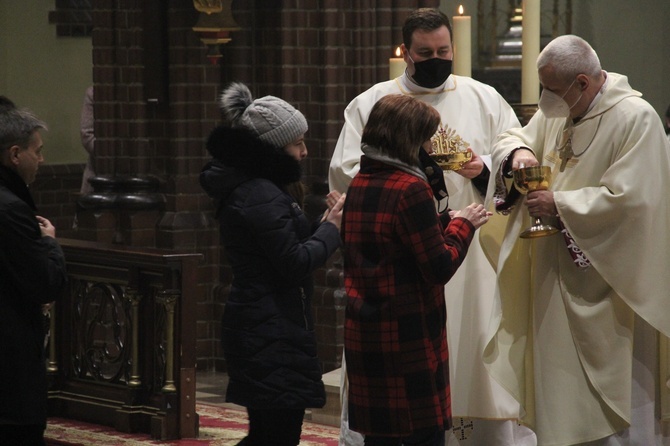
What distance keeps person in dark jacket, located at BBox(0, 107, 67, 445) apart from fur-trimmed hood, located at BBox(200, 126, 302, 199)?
0.65 metres

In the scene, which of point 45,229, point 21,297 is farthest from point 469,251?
point 21,297

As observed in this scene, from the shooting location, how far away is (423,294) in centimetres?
482

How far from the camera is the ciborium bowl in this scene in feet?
18.8

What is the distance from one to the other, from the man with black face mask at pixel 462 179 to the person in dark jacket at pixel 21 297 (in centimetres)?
150

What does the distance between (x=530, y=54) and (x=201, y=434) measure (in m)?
2.63

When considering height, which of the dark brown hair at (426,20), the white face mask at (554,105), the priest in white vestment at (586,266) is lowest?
the priest in white vestment at (586,266)

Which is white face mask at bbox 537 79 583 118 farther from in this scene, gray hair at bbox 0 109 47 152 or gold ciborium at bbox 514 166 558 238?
gray hair at bbox 0 109 47 152

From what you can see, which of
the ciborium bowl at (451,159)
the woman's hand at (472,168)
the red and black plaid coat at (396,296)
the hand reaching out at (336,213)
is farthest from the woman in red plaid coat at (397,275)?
the woman's hand at (472,168)

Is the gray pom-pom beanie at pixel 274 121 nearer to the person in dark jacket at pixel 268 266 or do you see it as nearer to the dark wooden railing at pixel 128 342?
the person in dark jacket at pixel 268 266

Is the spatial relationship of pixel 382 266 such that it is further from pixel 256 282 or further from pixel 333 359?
pixel 333 359

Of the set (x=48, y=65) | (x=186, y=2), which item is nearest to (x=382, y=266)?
(x=186, y=2)

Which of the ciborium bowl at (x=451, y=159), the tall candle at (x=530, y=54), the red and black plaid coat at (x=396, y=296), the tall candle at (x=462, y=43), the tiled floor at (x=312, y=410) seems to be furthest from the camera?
the tiled floor at (x=312, y=410)

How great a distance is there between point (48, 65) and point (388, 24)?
561 centimetres

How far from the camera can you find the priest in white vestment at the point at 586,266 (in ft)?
17.0
